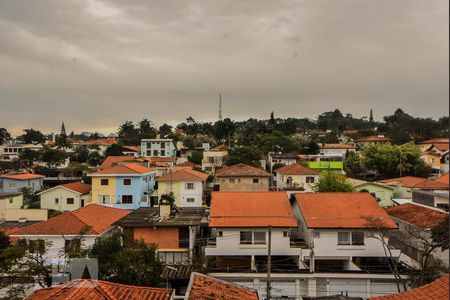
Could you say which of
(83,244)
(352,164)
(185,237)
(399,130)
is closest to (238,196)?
(185,237)

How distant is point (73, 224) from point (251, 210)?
9.39 metres

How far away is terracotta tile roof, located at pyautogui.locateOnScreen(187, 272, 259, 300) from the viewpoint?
10.2m

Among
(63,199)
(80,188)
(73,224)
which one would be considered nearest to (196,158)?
(80,188)

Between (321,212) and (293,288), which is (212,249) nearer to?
(293,288)

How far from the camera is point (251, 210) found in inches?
782

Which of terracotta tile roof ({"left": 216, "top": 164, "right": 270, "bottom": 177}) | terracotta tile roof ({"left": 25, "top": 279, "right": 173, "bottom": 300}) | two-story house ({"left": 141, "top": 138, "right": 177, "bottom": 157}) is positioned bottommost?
terracotta tile roof ({"left": 25, "top": 279, "right": 173, "bottom": 300})

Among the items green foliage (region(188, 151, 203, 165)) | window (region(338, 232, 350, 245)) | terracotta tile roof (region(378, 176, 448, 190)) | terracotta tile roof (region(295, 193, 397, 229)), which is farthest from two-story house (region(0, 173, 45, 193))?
terracotta tile roof (region(378, 176, 448, 190))

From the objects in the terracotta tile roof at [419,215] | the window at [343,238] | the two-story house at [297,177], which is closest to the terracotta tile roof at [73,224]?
the window at [343,238]

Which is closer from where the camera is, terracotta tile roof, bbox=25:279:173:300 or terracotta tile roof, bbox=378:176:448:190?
terracotta tile roof, bbox=25:279:173:300

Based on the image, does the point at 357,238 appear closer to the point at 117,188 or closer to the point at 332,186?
the point at 332,186

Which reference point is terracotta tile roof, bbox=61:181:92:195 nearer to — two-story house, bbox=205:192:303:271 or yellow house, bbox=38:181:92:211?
yellow house, bbox=38:181:92:211

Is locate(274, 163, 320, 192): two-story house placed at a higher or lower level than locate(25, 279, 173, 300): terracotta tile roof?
higher

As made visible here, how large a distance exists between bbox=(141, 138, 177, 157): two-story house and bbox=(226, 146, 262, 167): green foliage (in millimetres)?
16746

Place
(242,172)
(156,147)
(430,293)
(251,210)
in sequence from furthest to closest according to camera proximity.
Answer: (156,147) < (242,172) < (251,210) < (430,293)
